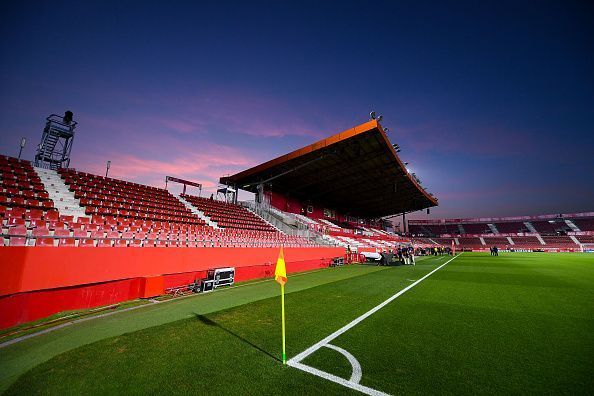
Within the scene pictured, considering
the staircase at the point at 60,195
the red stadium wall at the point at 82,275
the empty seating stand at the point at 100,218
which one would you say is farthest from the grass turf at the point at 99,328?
the staircase at the point at 60,195

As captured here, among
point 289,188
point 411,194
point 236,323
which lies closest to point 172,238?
point 236,323

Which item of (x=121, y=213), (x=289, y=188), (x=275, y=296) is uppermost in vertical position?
(x=289, y=188)

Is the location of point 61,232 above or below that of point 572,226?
below

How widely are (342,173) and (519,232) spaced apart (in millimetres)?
70182

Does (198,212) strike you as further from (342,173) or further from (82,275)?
(342,173)

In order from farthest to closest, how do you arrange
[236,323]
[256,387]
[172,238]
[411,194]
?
[411,194] < [172,238] < [236,323] < [256,387]

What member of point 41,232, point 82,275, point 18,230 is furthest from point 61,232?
point 82,275

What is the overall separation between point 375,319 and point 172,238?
32.3 ft

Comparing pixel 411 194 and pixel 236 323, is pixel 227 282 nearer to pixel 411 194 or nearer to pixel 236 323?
pixel 236 323

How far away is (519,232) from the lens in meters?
68.1

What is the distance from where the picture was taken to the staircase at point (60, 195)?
10549 millimetres

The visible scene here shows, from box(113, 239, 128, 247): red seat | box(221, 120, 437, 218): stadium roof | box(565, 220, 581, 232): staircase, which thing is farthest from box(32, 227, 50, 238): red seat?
box(565, 220, 581, 232): staircase

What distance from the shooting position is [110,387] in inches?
115

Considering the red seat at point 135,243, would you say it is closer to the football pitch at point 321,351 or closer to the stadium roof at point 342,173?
the football pitch at point 321,351
